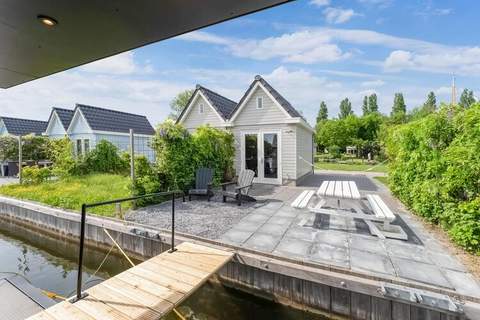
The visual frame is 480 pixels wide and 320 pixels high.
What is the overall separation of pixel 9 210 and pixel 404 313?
9.87 metres

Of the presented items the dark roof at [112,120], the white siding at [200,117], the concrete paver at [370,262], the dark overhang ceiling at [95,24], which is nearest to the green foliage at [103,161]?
the dark roof at [112,120]

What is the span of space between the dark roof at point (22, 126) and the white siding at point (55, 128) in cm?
368

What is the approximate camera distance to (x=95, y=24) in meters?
1.62

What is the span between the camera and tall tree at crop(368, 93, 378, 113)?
1763 inches

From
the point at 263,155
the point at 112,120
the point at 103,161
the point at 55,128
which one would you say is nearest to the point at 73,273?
the point at 263,155

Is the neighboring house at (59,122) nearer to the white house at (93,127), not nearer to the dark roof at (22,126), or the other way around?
the white house at (93,127)

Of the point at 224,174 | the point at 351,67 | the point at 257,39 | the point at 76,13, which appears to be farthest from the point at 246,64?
the point at 76,13

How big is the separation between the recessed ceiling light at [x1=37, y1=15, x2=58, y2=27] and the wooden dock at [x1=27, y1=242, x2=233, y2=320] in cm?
241

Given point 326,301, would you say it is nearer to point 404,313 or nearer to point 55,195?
point 404,313

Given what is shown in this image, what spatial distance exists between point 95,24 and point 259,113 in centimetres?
803

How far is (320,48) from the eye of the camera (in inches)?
327

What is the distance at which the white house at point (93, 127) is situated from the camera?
1436cm

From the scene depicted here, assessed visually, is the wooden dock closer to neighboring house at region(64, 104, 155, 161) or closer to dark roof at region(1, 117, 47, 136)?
neighboring house at region(64, 104, 155, 161)

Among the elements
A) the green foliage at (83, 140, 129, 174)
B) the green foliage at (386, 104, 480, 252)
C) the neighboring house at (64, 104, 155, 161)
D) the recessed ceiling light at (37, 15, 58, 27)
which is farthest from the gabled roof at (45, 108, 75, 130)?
the green foliage at (386, 104, 480, 252)
